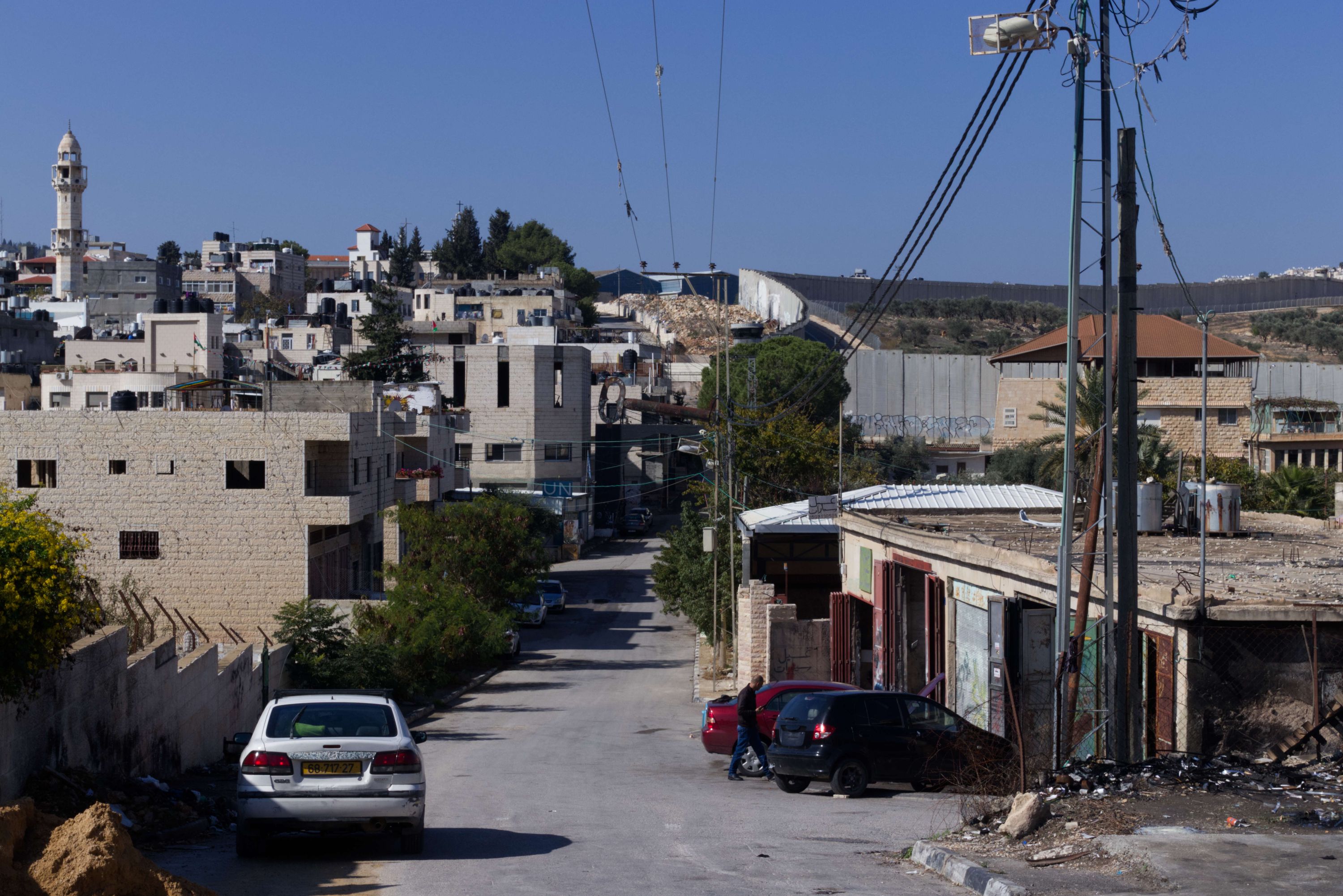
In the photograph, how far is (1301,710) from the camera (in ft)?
41.3

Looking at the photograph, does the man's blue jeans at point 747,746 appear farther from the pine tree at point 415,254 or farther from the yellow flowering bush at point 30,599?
the pine tree at point 415,254

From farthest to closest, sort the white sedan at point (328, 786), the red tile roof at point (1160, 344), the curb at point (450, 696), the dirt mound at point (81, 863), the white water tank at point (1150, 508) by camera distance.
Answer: the red tile roof at point (1160, 344), the curb at point (450, 696), the white water tank at point (1150, 508), the white sedan at point (328, 786), the dirt mound at point (81, 863)

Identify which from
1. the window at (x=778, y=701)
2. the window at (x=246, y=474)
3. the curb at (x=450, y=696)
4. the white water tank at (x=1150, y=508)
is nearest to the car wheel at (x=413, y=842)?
the window at (x=778, y=701)

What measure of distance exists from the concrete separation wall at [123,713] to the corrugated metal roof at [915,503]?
13.8 meters

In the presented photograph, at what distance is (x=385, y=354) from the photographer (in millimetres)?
86875

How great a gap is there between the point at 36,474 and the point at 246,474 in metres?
6.20

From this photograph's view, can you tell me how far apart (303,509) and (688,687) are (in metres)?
13.2

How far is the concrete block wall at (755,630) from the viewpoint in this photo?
29281 mm

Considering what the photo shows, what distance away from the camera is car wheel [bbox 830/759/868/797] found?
1541 cm

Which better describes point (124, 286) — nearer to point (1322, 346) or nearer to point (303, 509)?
point (303, 509)

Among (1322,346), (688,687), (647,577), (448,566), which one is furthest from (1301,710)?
(1322,346)

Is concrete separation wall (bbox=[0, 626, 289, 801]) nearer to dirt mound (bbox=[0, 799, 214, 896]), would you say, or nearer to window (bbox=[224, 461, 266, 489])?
dirt mound (bbox=[0, 799, 214, 896])

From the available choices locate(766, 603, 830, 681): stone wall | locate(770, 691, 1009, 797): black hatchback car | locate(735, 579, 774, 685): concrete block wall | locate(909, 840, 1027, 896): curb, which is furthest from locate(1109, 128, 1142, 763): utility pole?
locate(735, 579, 774, 685): concrete block wall

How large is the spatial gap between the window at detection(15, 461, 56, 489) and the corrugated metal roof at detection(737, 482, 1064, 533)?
21.5 m
